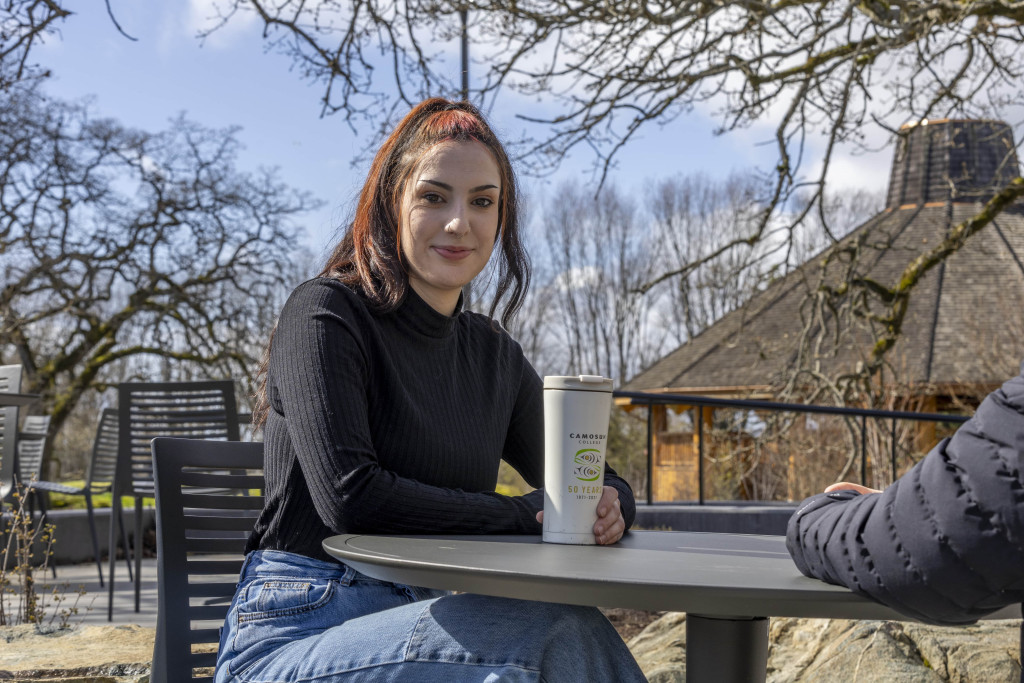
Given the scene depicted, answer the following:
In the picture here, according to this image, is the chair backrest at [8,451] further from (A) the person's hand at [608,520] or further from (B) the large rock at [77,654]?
(A) the person's hand at [608,520]

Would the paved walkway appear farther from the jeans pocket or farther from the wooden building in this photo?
the wooden building

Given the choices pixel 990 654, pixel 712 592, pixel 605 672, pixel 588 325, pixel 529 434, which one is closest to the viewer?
pixel 712 592

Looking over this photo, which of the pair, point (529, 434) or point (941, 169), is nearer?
point (529, 434)

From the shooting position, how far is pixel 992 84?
23.1 feet

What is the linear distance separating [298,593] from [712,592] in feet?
2.54

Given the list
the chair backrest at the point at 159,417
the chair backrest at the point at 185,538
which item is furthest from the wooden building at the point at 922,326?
the chair backrest at the point at 185,538

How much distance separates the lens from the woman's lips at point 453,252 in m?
1.95

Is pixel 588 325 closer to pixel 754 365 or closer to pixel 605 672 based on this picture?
pixel 754 365

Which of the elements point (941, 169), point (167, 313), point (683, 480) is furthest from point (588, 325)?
point (167, 313)

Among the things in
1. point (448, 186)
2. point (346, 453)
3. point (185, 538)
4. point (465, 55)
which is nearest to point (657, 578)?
point (346, 453)

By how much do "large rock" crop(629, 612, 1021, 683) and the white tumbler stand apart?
1591mm

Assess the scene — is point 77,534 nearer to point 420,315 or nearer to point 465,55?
point 465,55

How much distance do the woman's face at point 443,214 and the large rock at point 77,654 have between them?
131 cm

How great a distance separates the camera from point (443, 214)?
1944mm
